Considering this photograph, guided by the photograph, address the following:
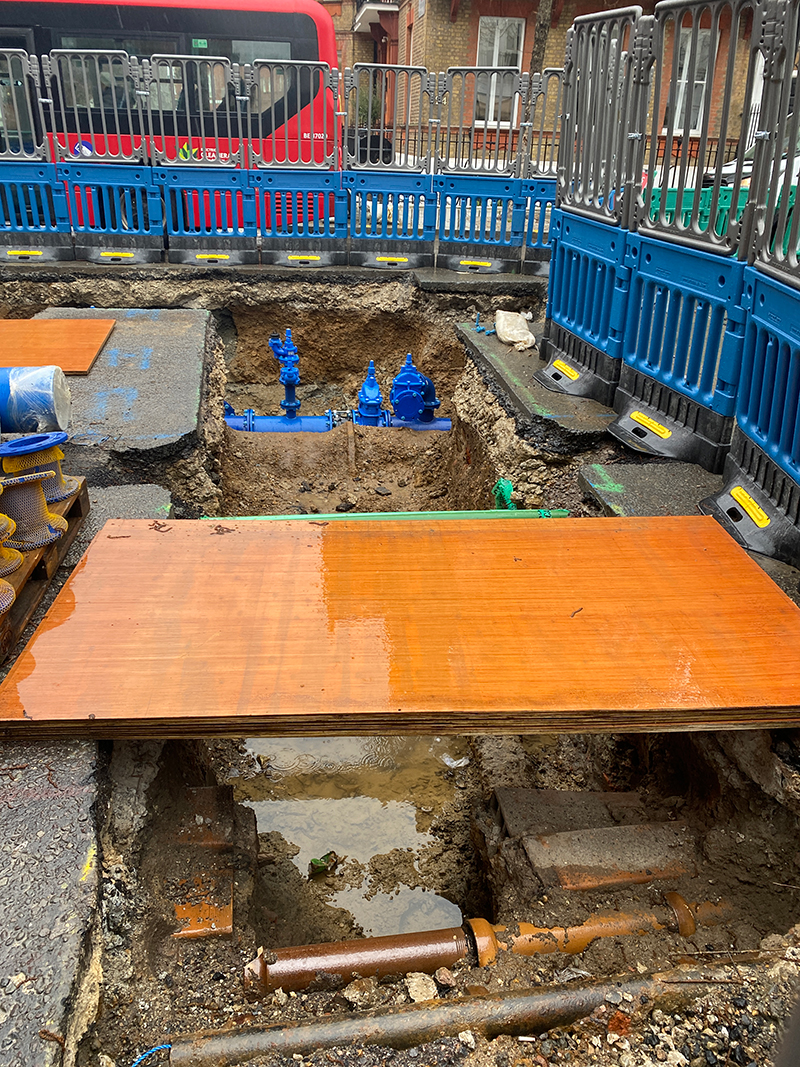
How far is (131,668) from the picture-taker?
2373mm

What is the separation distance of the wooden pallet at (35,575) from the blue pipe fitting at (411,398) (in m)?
4.70

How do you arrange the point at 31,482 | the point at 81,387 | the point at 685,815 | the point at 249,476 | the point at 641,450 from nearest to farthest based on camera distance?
the point at 685,815 < the point at 31,482 < the point at 641,450 < the point at 81,387 < the point at 249,476

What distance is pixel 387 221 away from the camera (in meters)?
9.59

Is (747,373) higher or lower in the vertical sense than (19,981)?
higher

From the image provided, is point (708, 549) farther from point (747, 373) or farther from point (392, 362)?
point (392, 362)

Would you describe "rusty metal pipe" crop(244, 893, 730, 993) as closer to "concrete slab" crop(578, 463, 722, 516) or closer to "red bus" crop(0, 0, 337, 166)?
"concrete slab" crop(578, 463, 722, 516)

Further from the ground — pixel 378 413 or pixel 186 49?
pixel 186 49

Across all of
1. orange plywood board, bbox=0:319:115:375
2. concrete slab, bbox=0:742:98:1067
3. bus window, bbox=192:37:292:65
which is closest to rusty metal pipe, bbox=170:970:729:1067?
concrete slab, bbox=0:742:98:1067

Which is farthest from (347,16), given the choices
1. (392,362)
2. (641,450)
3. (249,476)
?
(641,450)

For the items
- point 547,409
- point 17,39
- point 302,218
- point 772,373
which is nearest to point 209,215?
point 302,218

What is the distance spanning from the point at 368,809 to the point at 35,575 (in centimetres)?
173

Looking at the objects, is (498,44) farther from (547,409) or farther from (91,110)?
(547,409)

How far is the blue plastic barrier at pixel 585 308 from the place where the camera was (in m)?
4.76

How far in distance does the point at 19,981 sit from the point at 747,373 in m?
3.55
